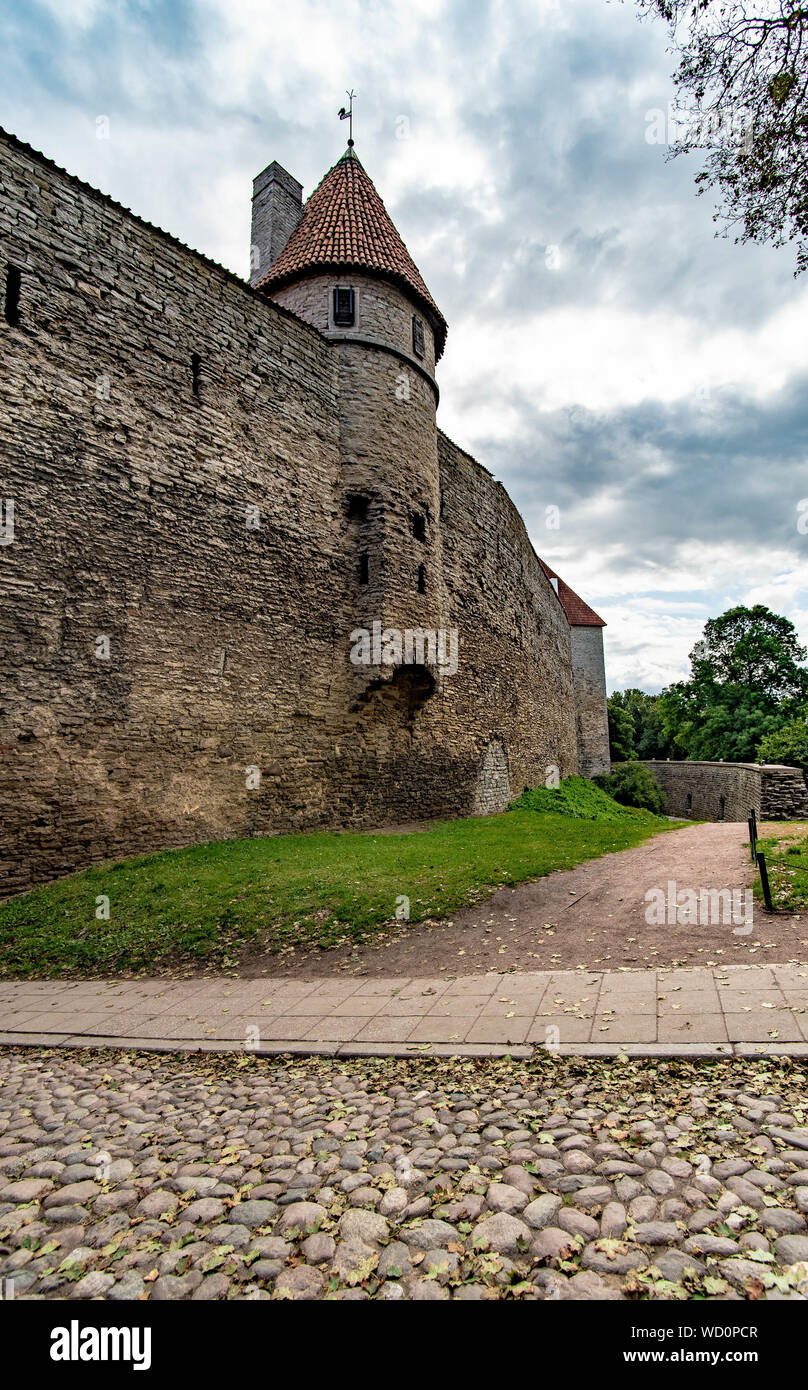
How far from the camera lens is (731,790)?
29.8 m

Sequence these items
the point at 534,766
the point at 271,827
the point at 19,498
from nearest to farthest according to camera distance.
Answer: the point at 19,498
the point at 271,827
the point at 534,766

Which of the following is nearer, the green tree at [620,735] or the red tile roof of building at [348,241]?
the red tile roof of building at [348,241]

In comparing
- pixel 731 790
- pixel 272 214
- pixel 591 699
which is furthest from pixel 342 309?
pixel 591 699

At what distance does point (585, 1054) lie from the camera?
13.1 feet

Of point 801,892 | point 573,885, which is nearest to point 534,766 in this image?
point 573,885

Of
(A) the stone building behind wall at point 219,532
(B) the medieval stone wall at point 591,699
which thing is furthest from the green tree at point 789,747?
(A) the stone building behind wall at point 219,532

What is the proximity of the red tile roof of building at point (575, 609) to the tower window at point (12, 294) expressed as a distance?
3765cm

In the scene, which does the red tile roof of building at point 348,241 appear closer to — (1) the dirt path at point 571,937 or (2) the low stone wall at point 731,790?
(1) the dirt path at point 571,937

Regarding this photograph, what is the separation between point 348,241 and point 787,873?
1628cm

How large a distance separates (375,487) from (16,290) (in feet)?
25.2

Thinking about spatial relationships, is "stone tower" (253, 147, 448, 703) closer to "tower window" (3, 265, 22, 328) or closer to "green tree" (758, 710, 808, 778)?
"tower window" (3, 265, 22, 328)

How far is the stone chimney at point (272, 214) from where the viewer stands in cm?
1756

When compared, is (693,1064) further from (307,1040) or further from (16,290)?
(16,290)

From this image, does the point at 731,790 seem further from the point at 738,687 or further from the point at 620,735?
the point at 620,735
